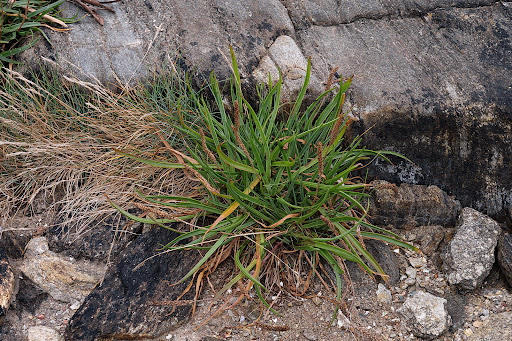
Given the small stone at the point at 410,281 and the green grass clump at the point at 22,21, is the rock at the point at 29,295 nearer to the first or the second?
the green grass clump at the point at 22,21

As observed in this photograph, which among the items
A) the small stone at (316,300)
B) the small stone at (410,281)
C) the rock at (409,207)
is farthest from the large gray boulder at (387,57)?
the small stone at (316,300)

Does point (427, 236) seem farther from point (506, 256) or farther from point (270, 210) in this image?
point (270, 210)

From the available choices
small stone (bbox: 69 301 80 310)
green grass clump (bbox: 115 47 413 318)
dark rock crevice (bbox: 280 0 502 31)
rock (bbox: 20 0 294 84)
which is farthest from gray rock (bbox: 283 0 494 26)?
small stone (bbox: 69 301 80 310)

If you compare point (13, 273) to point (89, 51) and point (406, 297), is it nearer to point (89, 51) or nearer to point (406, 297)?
point (89, 51)

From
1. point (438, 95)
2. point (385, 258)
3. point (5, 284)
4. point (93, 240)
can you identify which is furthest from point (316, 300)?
point (5, 284)

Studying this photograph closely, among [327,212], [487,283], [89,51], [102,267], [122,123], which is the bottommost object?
[487,283]

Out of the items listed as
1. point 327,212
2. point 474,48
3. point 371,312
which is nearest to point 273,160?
point 327,212
